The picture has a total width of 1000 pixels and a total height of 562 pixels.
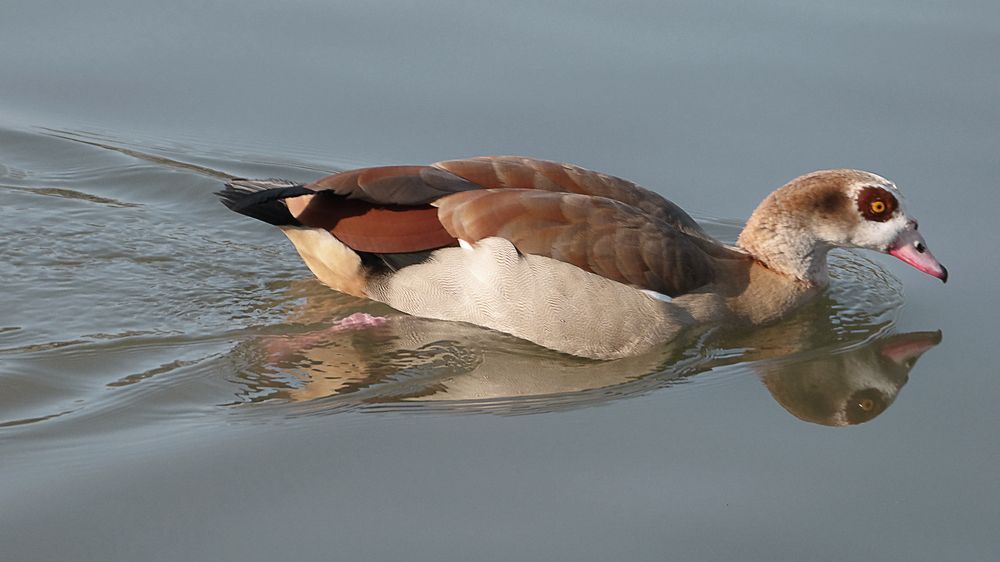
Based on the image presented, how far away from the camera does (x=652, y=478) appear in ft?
20.7

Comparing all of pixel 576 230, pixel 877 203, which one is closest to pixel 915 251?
pixel 877 203

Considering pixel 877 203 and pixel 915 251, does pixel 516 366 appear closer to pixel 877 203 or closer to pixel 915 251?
pixel 877 203

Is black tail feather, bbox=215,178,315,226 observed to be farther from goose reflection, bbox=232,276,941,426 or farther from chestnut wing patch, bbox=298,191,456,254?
goose reflection, bbox=232,276,941,426

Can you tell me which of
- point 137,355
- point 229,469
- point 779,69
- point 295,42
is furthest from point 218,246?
point 779,69

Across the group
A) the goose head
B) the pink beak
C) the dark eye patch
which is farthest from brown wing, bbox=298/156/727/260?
the pink beak

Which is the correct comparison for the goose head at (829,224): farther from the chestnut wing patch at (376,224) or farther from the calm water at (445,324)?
the chestnut wing patch at (376,224)

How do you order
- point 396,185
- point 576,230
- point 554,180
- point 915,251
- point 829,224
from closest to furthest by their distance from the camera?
point 576,230
point 396,185
point 554,180
point 915,251
point 829,224

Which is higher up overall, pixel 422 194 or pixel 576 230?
pixel 422 194

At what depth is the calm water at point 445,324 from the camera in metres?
5.94

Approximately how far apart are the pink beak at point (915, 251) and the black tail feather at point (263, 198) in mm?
3446

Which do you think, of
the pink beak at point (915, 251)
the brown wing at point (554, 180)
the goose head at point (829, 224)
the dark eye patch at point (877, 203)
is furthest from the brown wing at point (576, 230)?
the pink beak at point (915, 251)

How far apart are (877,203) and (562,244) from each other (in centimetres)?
192

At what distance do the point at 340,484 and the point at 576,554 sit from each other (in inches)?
43.3

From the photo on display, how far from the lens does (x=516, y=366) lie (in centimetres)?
764
